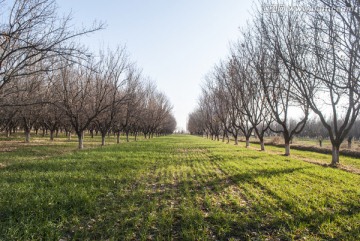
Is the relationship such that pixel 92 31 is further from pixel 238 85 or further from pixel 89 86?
pixel 238 85

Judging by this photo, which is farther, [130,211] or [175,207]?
[175,207]

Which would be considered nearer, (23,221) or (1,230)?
(1,230)

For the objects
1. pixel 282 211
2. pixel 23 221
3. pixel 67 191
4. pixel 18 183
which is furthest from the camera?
pixel 18 183

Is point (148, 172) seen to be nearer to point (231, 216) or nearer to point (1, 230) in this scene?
point (231, 216)

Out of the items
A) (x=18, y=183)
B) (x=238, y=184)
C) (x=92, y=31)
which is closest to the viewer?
(x=18, y=183)

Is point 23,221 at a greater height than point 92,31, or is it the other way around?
point 92,31

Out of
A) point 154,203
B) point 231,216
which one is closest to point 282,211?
point 231,216

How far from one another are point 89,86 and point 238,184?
74.1 ft

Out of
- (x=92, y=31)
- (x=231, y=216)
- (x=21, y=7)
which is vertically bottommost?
(x=231, y=216)

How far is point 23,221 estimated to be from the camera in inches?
227

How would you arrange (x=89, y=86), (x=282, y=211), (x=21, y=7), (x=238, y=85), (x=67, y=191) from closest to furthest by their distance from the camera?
1. (x=282, y=211)
2. (x=67, y=191)
3. (x=21, y=7)
4. (x=89, y=86)
5. (x=238, y=85)

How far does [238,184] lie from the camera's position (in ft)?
34.2

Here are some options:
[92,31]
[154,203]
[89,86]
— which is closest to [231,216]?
[154,203]

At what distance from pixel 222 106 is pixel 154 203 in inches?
1672
